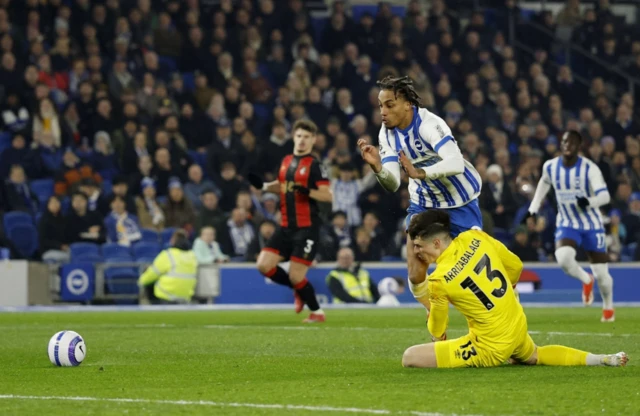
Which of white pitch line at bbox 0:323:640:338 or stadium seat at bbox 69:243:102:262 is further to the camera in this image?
stadium seat at bbox 69:243:102:262

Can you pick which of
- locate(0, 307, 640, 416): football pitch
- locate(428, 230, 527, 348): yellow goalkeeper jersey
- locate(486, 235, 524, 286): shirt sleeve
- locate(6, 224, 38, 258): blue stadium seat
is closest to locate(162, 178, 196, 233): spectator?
locate(6, 224, 38, 258): blue stadium seat

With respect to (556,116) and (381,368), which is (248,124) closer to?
(556,116)

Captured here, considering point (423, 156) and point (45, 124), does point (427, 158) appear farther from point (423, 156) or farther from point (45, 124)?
point (45, 124)

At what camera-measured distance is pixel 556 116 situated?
2564cm

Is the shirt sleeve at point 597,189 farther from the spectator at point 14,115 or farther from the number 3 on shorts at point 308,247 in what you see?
the spectator at point 14,115

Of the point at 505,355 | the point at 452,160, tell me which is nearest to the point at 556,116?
the point at 452,160

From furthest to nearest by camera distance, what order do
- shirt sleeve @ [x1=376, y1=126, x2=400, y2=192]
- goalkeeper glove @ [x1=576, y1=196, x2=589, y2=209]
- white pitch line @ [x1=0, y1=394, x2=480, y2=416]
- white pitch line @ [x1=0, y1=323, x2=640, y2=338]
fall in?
1. goalkeeper glove @ [x1=576, y1=196, x2=589, y2=209]
2. white pitch line @ [x1=0, y1=323, x2=640, y2=338]
3. shirt sleeve @ [x1=376, y1=126, x2=400, y2=192]
4. white pitch line @ [x1=0, y1=394, x2=480, y2=416]

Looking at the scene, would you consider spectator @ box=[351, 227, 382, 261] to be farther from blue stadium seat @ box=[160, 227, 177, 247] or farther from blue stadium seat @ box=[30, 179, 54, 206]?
blue stadium seat @ box=[30, 179, 54, 206]

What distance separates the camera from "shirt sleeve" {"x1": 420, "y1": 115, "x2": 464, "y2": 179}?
29.8 ft

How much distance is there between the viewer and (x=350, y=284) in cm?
1967

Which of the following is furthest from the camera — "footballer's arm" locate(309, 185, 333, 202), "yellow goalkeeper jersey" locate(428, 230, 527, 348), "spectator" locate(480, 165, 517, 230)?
"spectator" locate(480, 165, 517, 230)

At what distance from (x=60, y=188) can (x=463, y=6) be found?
1219 centimetres

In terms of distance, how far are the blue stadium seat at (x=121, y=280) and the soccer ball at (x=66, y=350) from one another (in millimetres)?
11423

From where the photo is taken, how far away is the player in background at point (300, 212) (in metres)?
13.9
